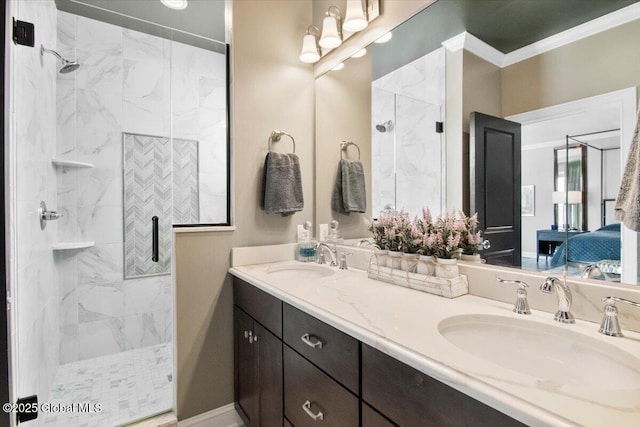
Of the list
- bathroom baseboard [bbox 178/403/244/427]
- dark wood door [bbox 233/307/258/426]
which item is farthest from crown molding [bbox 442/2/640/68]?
bathroom baseboard [bbox 178/403/244/427]

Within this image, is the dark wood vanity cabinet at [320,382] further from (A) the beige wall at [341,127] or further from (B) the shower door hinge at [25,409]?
(B) the shower door hinge at [25,409]

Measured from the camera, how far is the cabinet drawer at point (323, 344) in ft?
2.93

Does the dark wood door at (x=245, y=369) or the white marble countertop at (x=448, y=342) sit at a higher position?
the white marble countertop at (x=448, y=342)

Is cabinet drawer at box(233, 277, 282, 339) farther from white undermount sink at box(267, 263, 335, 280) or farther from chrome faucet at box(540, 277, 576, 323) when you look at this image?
chrome faucet at box(540, 277, 576, 323)

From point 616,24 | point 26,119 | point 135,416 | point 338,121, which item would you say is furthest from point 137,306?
point 616,24

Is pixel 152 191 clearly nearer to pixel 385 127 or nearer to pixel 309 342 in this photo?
pixel 385 127

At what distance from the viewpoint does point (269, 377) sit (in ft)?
4.49

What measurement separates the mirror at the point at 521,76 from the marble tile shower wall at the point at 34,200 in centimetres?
160

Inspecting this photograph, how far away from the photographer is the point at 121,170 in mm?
2504

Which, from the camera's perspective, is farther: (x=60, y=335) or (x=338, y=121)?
(x=60, y=335)

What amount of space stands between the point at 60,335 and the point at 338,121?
2.44 meters

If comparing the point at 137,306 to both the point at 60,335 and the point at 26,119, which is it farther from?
the point at 26,119

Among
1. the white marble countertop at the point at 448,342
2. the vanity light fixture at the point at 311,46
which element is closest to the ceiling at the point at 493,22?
the vanity light fixture at the point at 311,46

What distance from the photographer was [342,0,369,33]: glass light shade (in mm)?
1616
